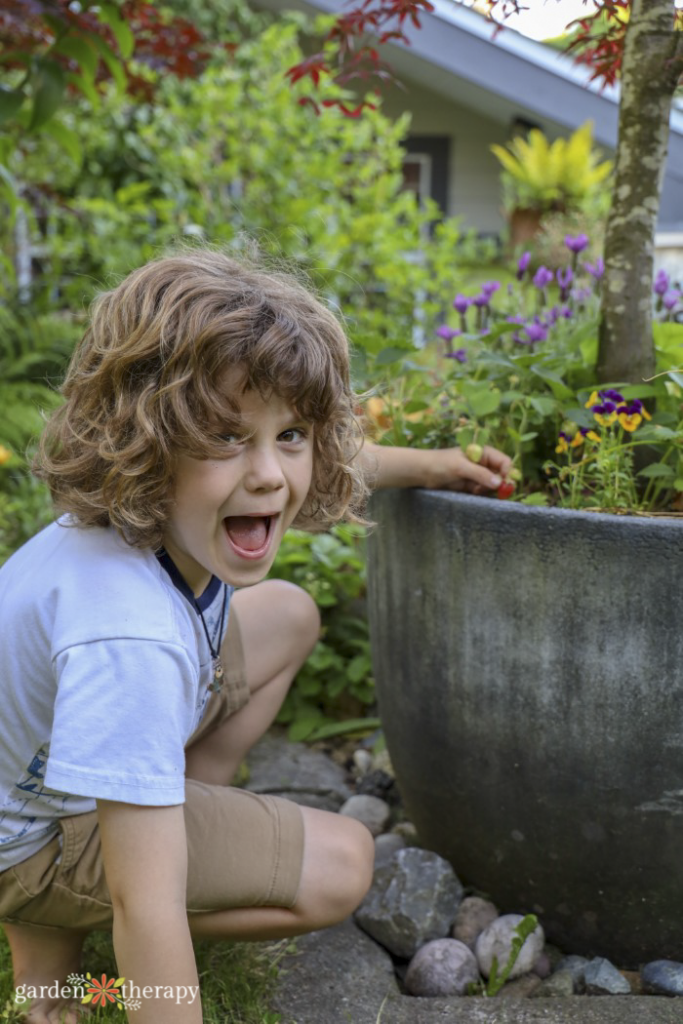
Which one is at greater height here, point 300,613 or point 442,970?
point 300,613

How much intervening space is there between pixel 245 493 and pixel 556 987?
1.00 metres

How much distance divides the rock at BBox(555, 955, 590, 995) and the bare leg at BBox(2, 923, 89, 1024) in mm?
795

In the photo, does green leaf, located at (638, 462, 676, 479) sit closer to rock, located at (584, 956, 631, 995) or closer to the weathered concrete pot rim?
the weathered concrete pot rim

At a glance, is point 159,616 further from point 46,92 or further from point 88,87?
point 88,87

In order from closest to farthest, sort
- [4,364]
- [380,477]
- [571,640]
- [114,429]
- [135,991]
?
[135,991], [114,429], [571,640], [380,477], [4,364]

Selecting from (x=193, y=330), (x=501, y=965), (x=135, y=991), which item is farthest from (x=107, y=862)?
(x=501, y=965)

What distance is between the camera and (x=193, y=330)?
4.21 feet

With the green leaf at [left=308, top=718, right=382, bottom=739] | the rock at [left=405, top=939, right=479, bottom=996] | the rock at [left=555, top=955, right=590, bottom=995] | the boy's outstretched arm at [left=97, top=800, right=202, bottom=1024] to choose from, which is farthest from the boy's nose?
the green leaf at [left=308, top=718, right=382, bottom=739]

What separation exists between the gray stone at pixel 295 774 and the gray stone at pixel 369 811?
6 centimetres

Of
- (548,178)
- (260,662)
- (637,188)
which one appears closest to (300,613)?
(260,662)

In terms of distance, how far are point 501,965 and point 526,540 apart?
0.74 m

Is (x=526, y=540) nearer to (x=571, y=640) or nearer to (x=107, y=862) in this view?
(x=571, y=640)

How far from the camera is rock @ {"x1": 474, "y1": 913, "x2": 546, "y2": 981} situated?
5.53 feet

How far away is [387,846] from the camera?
2113 millimetres
